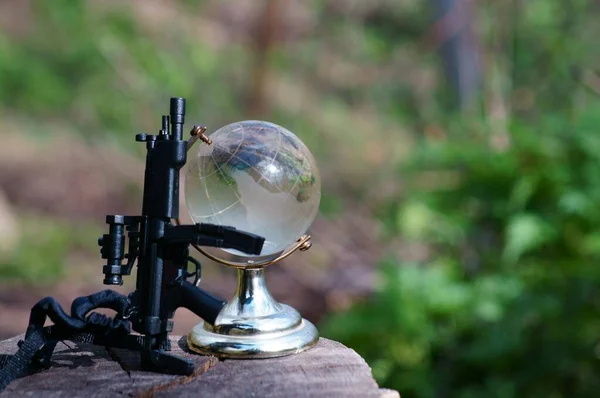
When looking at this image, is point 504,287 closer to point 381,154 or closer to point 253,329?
point 253,329

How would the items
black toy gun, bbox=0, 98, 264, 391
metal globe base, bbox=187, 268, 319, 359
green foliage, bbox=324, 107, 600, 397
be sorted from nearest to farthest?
black toy gun, bbox=0, 98, 264, 391 → metal globe base, bbox=187, 268, 319, 359 → green foliage, bbox=324, 107, 600, 397

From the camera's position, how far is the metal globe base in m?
2.05

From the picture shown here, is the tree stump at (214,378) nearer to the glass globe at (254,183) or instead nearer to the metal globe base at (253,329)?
the metal globe base at (253,329)

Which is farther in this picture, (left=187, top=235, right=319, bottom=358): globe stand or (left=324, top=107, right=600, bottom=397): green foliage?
(left=324, top=107, right=600, bottom=397): green foliage

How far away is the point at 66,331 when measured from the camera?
2.06m

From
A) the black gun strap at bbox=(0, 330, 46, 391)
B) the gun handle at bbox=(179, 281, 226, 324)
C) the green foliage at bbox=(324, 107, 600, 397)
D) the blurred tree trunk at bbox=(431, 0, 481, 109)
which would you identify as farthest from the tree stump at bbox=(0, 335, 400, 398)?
the blurred tree trunk at bbox=(431, 0, 481, 109)

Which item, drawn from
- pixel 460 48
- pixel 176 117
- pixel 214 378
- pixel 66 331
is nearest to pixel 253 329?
pixel 214 378

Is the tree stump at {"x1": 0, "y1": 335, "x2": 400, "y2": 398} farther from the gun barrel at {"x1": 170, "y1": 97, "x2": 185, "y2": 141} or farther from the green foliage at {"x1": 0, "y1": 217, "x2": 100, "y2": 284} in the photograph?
the green foliage at {"x1": 0, "y1": 217, "x2": 100, "y2": 284}

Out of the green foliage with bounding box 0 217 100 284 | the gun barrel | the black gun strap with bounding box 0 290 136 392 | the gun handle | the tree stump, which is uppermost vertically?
the gun barrel

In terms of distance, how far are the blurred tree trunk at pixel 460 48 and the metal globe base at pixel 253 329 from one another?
15.3 ft

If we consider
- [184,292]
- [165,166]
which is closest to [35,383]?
[184,292]

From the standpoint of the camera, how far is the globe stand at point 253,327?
2052 millimetres

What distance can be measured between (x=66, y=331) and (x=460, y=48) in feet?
17.1

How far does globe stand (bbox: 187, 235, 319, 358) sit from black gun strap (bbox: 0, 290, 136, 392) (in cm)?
19
